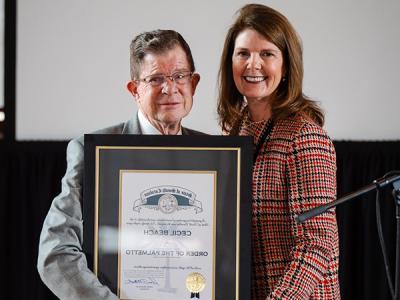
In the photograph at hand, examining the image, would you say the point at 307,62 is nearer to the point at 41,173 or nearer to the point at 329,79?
the point at 329,79

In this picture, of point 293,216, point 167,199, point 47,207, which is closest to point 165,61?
point 167,199

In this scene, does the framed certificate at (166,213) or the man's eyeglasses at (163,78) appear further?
the man's eyeglasses at (163,78)

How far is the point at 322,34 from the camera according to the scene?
4.18m

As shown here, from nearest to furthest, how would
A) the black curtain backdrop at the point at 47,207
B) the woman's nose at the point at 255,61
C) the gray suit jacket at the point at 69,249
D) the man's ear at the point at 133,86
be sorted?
the gray suit jacket at the point at 69,249
the woman's nose at the point at 255,61
the man's ear at the point at 133,86
the black curtain backdrop at the point at 47,207

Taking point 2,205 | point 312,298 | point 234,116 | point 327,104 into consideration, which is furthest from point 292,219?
point 2,205

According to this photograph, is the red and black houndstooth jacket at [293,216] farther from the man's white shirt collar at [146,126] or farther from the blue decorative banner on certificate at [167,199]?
the man's white shirt collar at [146,126]

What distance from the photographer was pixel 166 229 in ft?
5.76

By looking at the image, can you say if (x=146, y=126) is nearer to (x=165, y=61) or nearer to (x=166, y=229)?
(x=165, y=61)

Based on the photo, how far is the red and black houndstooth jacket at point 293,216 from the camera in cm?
A: 178

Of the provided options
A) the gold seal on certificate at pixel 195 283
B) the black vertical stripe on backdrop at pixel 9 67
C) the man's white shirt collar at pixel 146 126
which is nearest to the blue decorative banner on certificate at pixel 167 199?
the gold seal on certificate at pixel 195 283

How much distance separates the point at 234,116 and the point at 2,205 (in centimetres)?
249

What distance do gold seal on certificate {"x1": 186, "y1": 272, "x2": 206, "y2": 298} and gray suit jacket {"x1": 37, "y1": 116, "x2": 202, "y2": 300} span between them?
195 millimetres

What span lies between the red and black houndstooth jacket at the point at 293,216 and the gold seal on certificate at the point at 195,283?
0.18 meters

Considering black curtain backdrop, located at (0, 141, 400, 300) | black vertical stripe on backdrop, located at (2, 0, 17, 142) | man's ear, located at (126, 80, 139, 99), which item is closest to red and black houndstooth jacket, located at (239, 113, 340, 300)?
man's ear, located at (126, 80, 139, 99)
